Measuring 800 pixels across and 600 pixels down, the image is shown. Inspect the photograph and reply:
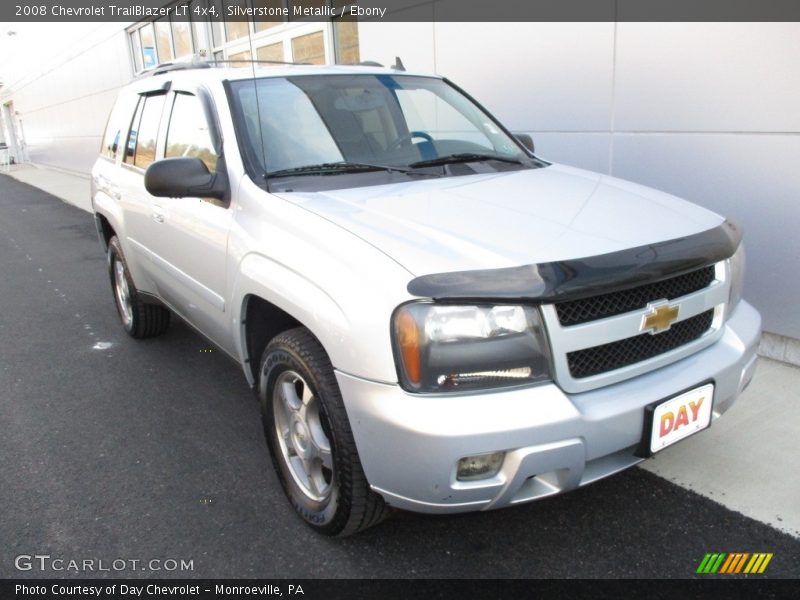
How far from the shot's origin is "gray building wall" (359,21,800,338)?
4.03m

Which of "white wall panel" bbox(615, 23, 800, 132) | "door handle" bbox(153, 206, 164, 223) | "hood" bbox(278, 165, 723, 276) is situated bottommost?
"door handle" bbox(153, 206, 164, 223)

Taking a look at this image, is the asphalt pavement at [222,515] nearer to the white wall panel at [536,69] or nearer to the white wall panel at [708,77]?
the white wall panel at [708,77]

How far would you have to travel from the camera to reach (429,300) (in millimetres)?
1971

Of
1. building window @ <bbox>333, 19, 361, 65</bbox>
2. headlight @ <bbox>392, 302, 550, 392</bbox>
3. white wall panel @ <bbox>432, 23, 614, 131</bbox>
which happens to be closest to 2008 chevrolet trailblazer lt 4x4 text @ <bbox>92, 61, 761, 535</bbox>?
headlight @ <bbox>392, 302, 550, 392</bbox>

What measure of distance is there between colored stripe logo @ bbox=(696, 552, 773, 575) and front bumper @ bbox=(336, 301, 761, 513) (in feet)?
1.91

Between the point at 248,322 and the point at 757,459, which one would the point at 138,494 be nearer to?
the point at 248,322

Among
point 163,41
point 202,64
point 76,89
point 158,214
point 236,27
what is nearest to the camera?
point 158,214

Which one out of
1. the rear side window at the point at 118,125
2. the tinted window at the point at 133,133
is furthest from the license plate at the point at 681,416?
the rear side window at the point at 118,125

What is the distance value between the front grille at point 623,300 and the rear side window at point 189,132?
1810mm

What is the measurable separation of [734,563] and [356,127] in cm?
245

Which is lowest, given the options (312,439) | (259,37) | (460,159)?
(312,439)

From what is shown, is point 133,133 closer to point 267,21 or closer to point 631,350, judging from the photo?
point 631,350

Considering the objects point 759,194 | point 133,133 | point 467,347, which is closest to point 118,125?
point 133,133
